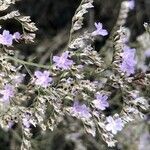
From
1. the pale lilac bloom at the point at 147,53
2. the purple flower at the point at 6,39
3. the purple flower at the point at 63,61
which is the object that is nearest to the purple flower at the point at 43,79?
the purple flower at the point at 63,61

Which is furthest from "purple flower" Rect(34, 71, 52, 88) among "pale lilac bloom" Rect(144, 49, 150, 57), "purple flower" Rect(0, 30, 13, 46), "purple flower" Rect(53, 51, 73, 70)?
"pale lilac bloom" Rect(144, 49, 150, 57)

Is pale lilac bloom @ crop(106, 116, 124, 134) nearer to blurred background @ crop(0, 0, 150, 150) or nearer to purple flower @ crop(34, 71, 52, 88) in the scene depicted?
purple flower @ crop(34, 71, 52, 88)

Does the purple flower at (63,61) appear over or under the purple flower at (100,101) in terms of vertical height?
over

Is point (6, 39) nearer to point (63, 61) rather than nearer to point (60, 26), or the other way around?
point (63, 61)

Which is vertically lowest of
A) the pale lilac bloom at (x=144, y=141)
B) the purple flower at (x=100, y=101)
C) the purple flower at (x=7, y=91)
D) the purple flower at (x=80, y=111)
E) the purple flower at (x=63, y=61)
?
the pale lilac bloom at (x=144, y=141)

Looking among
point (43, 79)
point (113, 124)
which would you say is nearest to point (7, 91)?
point (43, 79)

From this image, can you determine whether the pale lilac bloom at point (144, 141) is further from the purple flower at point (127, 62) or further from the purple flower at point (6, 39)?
the purple flower at point (6, 39)

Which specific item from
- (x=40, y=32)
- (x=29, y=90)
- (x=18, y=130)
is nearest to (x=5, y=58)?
(x=29, y=90)

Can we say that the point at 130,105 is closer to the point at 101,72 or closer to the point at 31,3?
the point at 101,72
